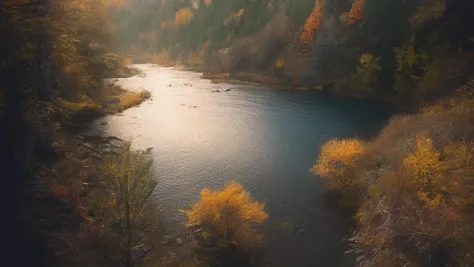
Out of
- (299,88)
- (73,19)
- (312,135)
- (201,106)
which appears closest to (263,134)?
(312,135)

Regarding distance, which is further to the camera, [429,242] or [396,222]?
[396,222]

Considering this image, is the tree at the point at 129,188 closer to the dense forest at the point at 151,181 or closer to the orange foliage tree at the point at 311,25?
the dense forest at the point at 151,181

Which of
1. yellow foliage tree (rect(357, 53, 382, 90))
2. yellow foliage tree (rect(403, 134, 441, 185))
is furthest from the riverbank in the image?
yellow foliage tree (rect(357, 53, 382, 90))

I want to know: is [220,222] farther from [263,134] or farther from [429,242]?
[263,134]

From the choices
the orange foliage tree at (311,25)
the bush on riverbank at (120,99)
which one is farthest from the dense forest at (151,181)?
the orange foliage tree at (311,25)

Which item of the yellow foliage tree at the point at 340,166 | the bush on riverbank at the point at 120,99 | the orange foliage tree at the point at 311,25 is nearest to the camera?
the yellow foliage tree at the point at 340,166

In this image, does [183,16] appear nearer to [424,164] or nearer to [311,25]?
[311,25]

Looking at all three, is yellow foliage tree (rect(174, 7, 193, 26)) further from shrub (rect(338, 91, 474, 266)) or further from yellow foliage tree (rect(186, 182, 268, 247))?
yellow foliage tree (rect(186, 182, 268, 247))
